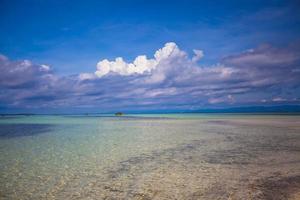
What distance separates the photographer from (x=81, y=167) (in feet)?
38.1

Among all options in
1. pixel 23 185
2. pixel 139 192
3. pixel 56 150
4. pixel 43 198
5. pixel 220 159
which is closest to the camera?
pixel 43 198

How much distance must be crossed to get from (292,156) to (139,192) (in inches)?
420

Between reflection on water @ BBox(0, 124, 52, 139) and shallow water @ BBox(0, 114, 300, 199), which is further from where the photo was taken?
reflection on water @ BBox(0, 124, 52, 139)

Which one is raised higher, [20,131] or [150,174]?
[20,131]

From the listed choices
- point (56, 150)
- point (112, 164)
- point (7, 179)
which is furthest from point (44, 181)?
point (56, 150)

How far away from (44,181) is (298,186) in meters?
10.1

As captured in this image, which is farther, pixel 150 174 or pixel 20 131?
pixel 20 131

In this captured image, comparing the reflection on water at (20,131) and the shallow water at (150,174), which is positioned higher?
the reflection on water at (20,131)

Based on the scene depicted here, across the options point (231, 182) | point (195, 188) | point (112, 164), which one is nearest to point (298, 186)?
point (231, 182)

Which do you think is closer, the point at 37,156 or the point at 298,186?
the point at 298,186

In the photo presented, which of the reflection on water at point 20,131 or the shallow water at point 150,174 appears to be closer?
the shallow water at point 150,174

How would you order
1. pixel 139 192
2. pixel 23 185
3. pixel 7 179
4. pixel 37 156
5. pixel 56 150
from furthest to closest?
pixel 56 150 < pixel 37 156 < pixel 7 179 < pixel 23 185 < pixel 139 192

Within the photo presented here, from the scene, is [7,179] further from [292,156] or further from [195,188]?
[292,156]

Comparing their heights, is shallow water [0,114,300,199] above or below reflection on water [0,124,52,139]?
below
